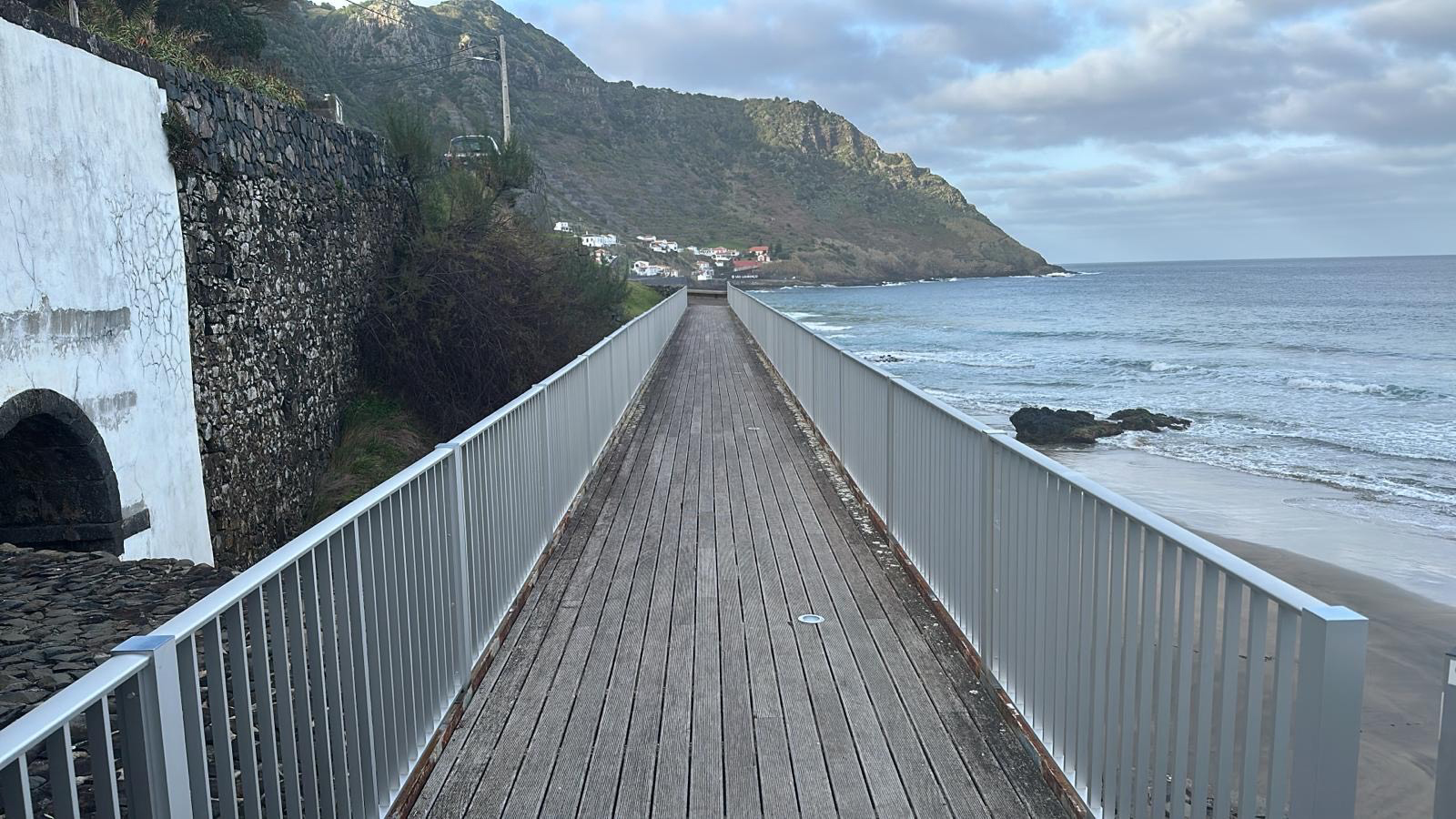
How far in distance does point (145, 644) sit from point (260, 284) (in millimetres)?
10145

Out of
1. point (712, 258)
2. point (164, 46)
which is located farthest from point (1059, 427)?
point (712, 258)

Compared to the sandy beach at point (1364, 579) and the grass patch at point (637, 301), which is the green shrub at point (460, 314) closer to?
the sandy beach at point (1364, 579)

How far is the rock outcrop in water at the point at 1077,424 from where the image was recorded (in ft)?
74.2

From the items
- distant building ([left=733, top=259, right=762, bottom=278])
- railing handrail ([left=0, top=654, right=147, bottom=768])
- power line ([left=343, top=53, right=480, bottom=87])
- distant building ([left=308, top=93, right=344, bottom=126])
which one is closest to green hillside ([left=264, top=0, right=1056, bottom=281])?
power line ([left=343, top=53, right=480, bottom=87])

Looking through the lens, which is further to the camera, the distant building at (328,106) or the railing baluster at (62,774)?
the distant building at (328,106)

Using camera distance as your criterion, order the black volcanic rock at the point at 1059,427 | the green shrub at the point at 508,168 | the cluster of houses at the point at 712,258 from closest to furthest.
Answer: the green shrub at the point at 508,168
the black volcanic rock at the point at 1059,427
the cluster of houses at the point at 712,258

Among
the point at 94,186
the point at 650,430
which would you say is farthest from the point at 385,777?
the point at 650,430

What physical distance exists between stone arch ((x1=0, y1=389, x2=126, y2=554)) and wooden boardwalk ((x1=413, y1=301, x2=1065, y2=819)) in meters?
3.56

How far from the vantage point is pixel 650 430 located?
38.4ft

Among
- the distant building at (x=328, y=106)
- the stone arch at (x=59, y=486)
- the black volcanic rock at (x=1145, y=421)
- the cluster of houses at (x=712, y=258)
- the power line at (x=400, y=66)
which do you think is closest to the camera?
the stone arch at (x=59, y=486)

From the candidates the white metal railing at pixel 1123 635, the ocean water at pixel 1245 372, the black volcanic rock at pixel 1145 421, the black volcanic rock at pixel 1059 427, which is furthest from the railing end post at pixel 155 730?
the black volcanic rock at pixel 1145 421

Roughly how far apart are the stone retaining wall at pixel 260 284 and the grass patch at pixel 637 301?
18.4 m

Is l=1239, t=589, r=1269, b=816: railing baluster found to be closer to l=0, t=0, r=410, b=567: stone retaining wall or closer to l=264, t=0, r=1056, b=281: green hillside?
l=0, t=0, r=410, b=567: stone retaining wall

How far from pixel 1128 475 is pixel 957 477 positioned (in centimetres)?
1479
